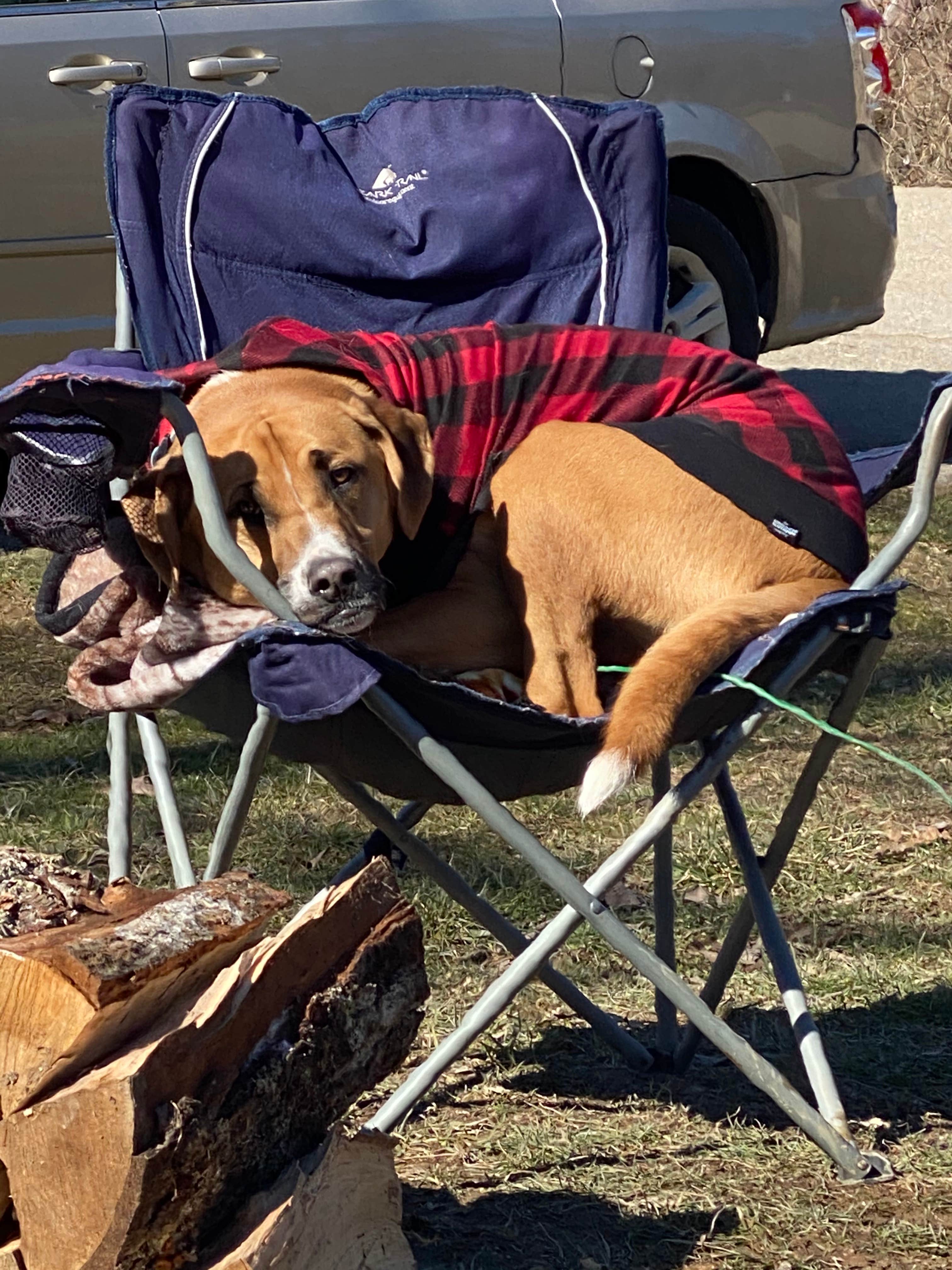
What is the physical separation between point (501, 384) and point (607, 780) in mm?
1008

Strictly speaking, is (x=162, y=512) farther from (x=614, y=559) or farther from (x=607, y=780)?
(x=607, y=780)

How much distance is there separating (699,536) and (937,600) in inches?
115

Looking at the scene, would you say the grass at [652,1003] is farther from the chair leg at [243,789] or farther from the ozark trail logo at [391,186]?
the ozark trail logo at [391,186]

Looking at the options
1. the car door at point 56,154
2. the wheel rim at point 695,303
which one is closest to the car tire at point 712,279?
the wheel rim at point 695,303

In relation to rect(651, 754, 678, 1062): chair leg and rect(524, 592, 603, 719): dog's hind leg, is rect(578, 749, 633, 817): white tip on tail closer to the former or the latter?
rect(524, 592, 603, 719): dog's hind leg

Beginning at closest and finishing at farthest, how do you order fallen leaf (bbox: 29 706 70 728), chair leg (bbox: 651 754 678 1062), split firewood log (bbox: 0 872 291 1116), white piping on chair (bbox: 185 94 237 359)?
split firewood log (bbox: 0 872 291 1116) → chair leg (bbox: 651 754 678 1062) → white piping on chair (bbox: 185 94 237 359) → fallen leaf (bbox: 29 706 70 728)

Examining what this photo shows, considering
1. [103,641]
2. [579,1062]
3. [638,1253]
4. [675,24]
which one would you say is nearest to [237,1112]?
[638,1253]

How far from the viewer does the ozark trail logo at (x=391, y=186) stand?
3.38 metres

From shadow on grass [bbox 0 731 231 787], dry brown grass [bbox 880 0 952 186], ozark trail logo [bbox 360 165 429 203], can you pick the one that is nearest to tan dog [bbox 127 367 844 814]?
ozark trail logo [bbox 360 165 429 203]

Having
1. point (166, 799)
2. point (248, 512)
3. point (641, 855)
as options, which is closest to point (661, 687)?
point (641, 855)

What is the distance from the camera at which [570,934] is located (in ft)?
7.93

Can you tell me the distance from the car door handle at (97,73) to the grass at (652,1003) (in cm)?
183

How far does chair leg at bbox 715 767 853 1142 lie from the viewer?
2.57 metres

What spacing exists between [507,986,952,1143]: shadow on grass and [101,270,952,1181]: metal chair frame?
0.06 metres
